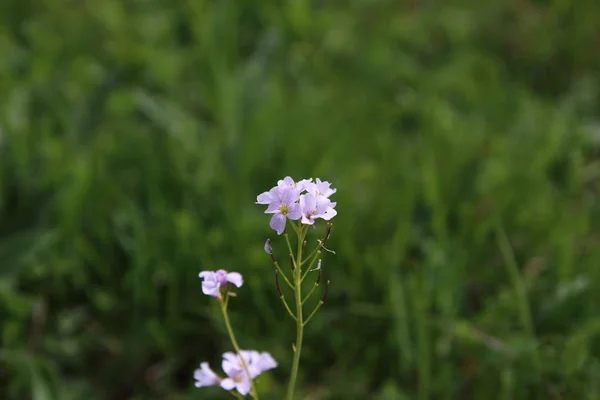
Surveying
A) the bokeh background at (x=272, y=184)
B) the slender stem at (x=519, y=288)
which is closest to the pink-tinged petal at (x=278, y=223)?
the bokeh background at (x=272, y=184)

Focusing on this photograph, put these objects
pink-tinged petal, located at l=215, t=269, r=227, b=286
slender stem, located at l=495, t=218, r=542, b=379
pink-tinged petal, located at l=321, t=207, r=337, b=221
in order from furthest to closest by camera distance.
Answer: slender stem, located at l=495, t=218, r=542, b=379
pink-tinged petal, located at l=215, t=269, r=227, b=286
pink-tinged petal, located at l=321, t=207, r=337, b=221

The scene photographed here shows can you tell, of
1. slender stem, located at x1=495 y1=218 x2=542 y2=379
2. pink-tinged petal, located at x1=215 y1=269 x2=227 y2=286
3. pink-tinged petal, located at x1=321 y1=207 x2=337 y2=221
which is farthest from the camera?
slender stem, located at x1=495 y1=218 x2=542 y2=379

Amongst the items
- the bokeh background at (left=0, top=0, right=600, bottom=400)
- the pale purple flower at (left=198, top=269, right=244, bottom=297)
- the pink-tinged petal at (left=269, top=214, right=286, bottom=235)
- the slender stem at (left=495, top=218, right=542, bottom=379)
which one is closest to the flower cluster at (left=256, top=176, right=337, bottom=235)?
the pink-tinged petal at (left=269, top=214, right=286, bottom=235)

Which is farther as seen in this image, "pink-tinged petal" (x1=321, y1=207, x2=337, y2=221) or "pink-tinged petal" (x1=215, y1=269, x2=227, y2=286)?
"pink-tinged petal" (x1=215, y1=269, x2=227, y2=286)

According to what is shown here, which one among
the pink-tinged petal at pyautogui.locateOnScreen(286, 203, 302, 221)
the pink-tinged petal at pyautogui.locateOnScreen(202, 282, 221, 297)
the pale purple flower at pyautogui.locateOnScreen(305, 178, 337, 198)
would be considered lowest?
the pink-tinged petal at pyautogui.locateOnScreen(202, 282, 221, 297)

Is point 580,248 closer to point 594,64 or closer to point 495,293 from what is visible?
point 495,293

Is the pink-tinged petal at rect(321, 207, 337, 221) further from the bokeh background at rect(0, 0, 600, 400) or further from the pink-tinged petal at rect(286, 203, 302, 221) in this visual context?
the bokeh background at rect(0, 0, 600, 400)

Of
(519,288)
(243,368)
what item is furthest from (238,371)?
(519,288)
